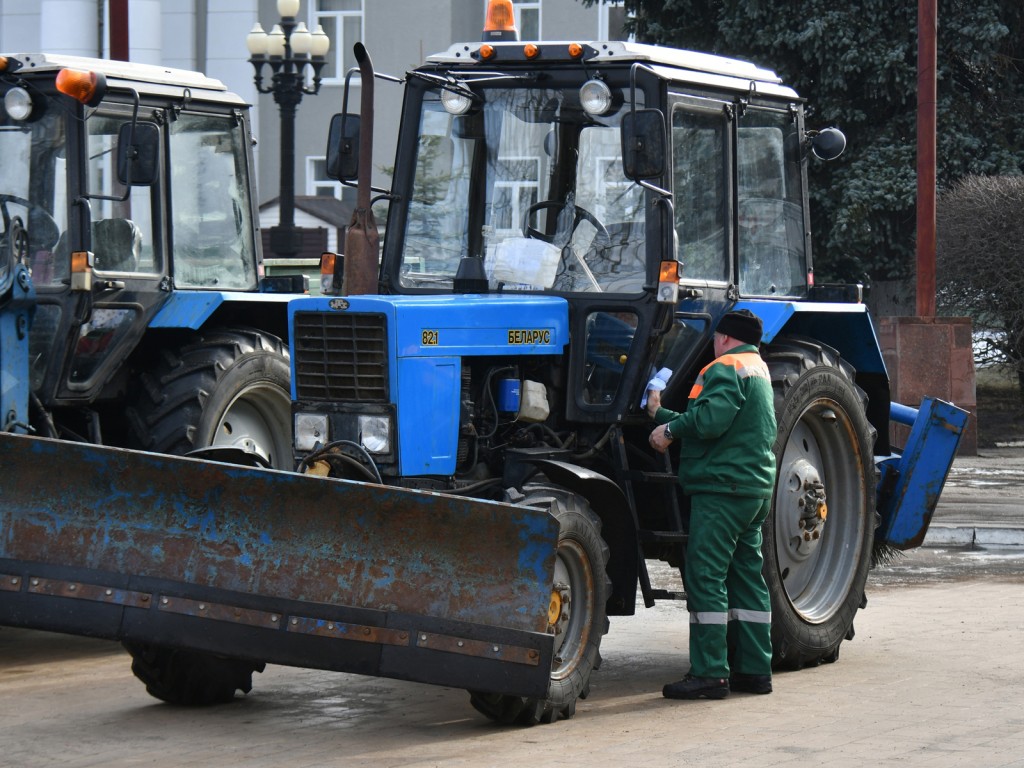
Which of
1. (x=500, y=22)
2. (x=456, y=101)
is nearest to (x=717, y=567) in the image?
(x=456, y=101)

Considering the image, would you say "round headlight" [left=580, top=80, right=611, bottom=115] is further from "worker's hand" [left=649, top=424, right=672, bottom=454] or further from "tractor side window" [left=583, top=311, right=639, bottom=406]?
"worker's hand" [left=649, top=424, right=672, bottom=454]

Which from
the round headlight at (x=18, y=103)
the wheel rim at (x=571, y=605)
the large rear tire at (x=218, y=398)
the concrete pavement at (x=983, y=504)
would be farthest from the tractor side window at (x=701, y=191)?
the concrete pavement at (x=983, y=504)

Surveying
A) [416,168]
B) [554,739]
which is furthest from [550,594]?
[416,168]

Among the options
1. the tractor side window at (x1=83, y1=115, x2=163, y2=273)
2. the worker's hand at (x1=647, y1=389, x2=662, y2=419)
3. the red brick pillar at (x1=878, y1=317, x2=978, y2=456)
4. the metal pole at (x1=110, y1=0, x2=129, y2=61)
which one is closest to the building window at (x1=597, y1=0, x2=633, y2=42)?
the red brick pillar at (x1=878, y1=317, x2=978, y2=456)

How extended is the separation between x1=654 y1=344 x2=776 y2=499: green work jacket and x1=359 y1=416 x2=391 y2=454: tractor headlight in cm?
123

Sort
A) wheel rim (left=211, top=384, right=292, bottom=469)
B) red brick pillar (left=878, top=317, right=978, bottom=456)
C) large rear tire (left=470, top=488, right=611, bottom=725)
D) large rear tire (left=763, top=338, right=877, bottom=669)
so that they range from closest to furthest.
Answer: large rear tire (left=470, top=488, right=611, bottom=725) < large rear tire (left=763, top=338, right=877, bottom=669) < wheel rim (left=211, top=384, right=292, bottom=469) < red brick pillar (left=878, top=317, right=978, bottom=456)

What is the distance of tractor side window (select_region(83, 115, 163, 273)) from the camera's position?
994 centimetres

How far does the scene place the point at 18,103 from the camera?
9.79 metres

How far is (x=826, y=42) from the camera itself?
77.4 ft

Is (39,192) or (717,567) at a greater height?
(39,192)

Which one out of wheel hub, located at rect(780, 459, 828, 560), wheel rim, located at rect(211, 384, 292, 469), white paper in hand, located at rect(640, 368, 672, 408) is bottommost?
wheel hub, located at rect(780, 459, 828, 560)

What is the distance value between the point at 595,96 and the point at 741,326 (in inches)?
46.5

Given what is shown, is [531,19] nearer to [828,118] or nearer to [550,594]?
[828,118]

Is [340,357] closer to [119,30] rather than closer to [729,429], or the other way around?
[729,429]
